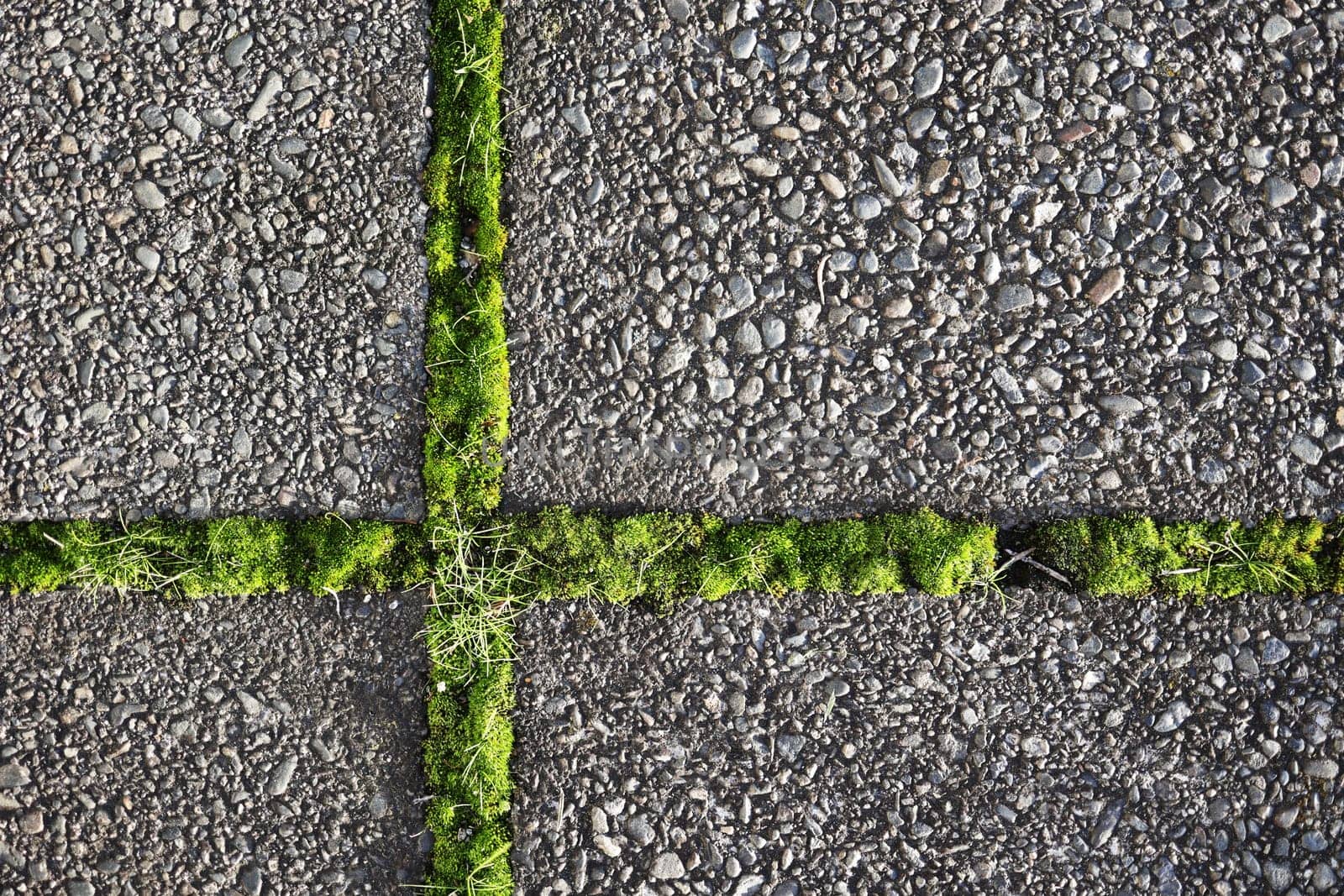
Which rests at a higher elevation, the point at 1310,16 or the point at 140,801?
the point at 1310,16

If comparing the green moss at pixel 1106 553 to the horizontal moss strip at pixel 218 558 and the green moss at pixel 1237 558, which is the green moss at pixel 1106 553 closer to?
the green moss at pixel 1237 558

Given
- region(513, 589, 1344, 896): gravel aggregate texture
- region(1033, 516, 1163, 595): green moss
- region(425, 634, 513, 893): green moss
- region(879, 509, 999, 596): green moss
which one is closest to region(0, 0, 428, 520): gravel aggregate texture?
region(425, 634, 513, 893): green moss

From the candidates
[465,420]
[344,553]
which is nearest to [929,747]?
[465,420]

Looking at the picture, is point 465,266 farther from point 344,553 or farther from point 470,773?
point 470,773

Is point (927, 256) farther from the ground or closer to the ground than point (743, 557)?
farther from the ground

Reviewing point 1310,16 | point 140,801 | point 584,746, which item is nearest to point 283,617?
point 140,801

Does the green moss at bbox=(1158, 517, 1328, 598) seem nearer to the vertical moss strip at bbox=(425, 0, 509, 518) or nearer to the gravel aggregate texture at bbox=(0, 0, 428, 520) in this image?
the vertical moss strip at bbox=(425, 0, 509, 518)

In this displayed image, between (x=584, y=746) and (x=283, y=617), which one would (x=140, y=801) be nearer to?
(x=283, y=617)

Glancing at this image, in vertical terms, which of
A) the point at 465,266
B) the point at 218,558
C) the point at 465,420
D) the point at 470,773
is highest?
the point at 465,266
